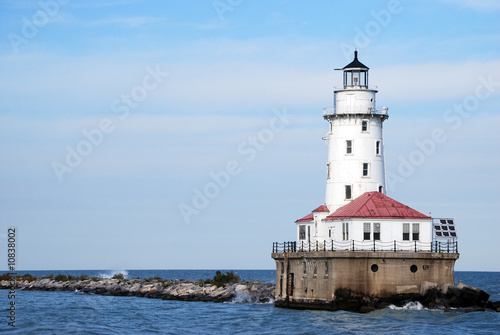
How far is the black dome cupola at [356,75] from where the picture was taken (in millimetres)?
54969

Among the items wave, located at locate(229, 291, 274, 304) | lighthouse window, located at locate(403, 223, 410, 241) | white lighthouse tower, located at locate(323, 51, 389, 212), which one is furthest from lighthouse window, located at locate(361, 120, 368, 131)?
wave, located at locate(229, 291, 274, 304)

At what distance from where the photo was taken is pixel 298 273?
51125 mm

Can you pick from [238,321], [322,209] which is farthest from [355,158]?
[238,321]

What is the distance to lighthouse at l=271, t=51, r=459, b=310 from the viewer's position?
152 ft

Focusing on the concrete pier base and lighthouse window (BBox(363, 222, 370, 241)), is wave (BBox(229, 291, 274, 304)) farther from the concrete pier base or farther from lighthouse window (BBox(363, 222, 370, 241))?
lighthouse window (BBox(363, 222, 370, 241))

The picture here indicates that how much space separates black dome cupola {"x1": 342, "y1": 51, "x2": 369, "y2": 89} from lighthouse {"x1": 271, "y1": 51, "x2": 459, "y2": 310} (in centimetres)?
6

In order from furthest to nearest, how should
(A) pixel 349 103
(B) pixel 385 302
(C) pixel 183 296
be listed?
1. (C) pixel 183 296
2. (A) pixel 349 103
3. (B) pixel 385 302

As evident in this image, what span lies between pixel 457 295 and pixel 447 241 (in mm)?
3468

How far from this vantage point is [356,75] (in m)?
55.1

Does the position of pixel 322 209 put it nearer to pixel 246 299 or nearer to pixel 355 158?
pixel 355 158

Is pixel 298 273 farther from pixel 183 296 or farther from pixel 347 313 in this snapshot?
pixel 183 296

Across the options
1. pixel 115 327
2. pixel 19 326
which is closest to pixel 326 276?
pixel 115 327

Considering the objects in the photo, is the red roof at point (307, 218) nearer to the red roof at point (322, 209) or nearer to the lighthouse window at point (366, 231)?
the red roof at point (322, 209)

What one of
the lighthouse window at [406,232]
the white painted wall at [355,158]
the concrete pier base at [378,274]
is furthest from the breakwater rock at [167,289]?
the lighthouse window at [406,232]
